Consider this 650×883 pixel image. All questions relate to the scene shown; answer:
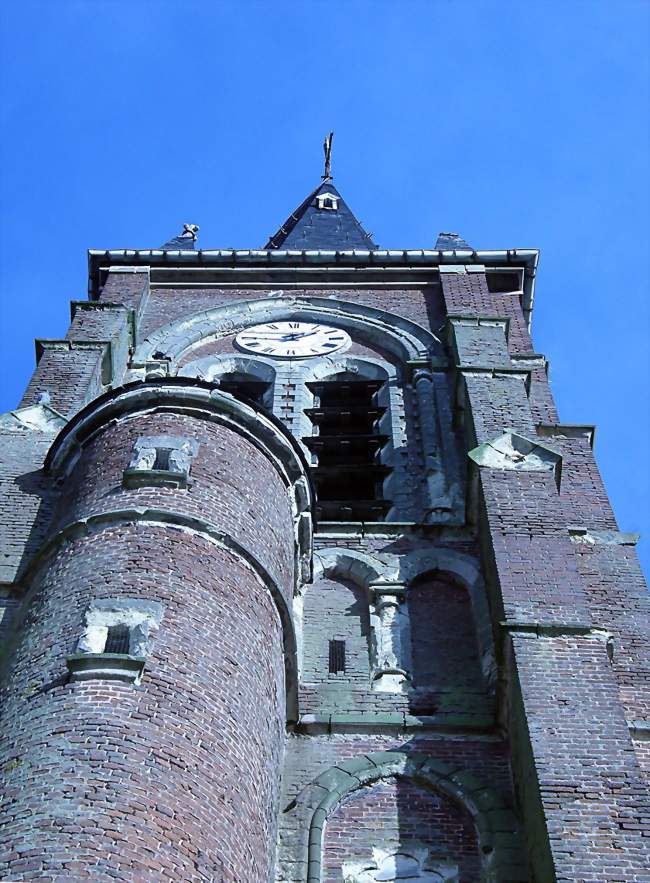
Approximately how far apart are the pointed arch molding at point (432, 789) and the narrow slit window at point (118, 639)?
6.69 ft

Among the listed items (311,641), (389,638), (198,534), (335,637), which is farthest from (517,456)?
(198,534)

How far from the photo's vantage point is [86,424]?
14.6 meters

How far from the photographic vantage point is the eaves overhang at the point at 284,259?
23797mm

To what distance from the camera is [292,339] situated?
21.7 metres

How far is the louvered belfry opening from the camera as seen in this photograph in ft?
56.3

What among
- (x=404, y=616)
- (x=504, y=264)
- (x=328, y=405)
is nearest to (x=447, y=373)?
(x=328, y=405)

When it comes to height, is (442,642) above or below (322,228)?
below

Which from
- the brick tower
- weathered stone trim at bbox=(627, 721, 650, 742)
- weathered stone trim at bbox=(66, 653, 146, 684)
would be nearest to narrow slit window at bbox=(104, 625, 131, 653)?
the brick tower

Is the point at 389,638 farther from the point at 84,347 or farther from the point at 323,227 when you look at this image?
the point at 323,227

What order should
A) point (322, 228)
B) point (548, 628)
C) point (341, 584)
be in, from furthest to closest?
point (322, 228) → point (341, 584) → point (548, 628)

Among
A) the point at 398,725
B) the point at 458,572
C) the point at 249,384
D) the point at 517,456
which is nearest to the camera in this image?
the point at 398,725

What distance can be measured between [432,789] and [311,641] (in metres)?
2.48

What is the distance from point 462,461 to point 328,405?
119 inches

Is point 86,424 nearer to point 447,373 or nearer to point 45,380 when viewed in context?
point 45,380
